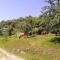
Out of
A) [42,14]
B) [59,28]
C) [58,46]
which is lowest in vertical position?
[58,46]

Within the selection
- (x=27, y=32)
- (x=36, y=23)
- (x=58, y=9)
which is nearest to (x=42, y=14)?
(x=58, y=9)

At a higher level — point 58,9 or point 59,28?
point 58,9

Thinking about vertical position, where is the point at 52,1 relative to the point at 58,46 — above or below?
above

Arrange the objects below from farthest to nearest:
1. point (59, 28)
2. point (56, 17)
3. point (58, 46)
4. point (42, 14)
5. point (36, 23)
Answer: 1. point (36, 23)
2. point (42, 14)
3. point (59, 28)
4. point (56, 17)
5. point (58, 46)

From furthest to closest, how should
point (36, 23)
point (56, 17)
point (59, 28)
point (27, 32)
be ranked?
1. point (36, 23)
2. point (27, 32)
3. point (59, 28)
4. point (56, 17)

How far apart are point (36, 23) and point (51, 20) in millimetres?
25080

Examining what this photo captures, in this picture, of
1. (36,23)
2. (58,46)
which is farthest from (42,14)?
(36,23)

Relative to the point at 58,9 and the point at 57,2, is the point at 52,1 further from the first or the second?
the point at 58,9

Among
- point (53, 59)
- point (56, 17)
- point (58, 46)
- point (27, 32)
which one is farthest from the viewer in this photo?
point (27, 32)

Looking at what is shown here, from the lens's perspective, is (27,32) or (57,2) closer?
(57,2)

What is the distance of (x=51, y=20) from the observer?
111 feet

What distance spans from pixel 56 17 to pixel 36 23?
26.9 meters

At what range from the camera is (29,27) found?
53.5 m

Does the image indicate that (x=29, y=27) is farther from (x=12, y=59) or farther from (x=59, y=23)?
(x=12, y=59)
